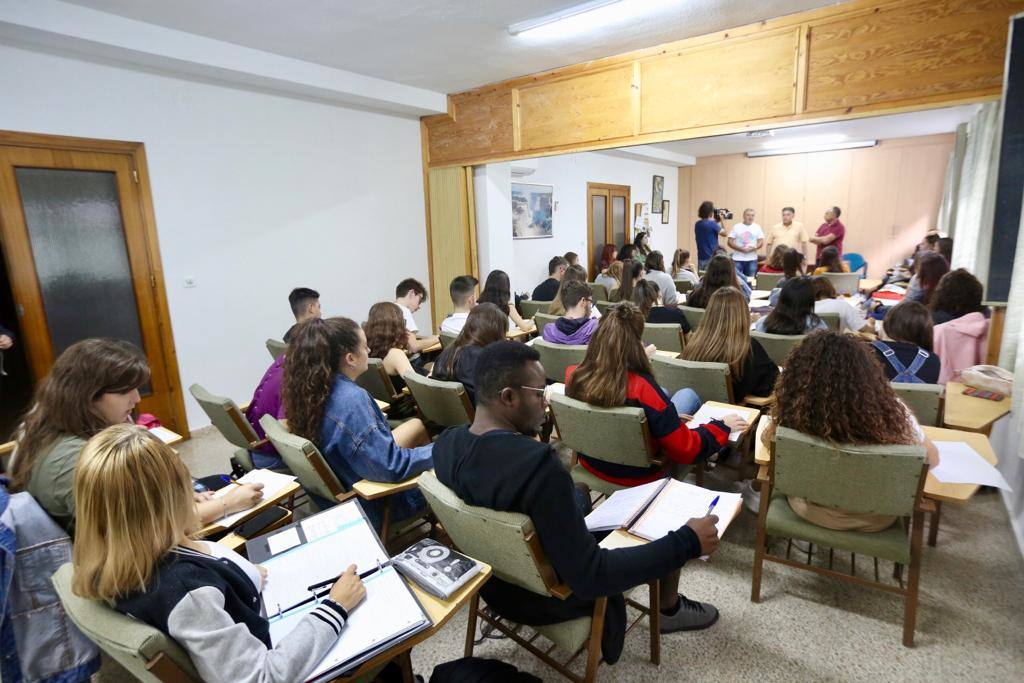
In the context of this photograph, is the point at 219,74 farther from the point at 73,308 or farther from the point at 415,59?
the point at 73,308

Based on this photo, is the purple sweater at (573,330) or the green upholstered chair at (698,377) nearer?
the green upholstered chair at (698,377)

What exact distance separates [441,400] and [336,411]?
75 cm

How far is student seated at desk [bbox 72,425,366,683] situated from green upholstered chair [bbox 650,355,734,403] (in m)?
1.98

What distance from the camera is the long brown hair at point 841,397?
172 centimetres

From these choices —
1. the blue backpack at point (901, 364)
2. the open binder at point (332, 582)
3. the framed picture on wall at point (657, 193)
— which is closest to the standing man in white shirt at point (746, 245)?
the framed picture on wall at point (657, 193)

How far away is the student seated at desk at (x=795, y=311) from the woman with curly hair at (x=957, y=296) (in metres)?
0.66

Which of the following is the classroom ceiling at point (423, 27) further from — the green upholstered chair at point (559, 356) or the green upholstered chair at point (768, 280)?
the green upholstered chair at point (768, 280)

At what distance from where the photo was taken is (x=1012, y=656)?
1868 mm

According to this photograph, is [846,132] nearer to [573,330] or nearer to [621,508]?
[573,330]

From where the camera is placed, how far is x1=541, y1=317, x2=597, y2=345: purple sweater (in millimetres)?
3477

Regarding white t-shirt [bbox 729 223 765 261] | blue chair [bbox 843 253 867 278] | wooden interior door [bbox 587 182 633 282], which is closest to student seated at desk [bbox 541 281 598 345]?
white t-shirt [bbox 729 223 765 261]

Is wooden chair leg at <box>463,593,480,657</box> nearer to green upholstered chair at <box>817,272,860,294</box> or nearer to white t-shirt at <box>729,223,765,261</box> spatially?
green upholstered chair at <box>817,272,860,294</box>

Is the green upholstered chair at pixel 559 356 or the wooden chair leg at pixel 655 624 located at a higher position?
the green upholstered chair at pixel 559 356

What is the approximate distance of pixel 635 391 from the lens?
2156mm
